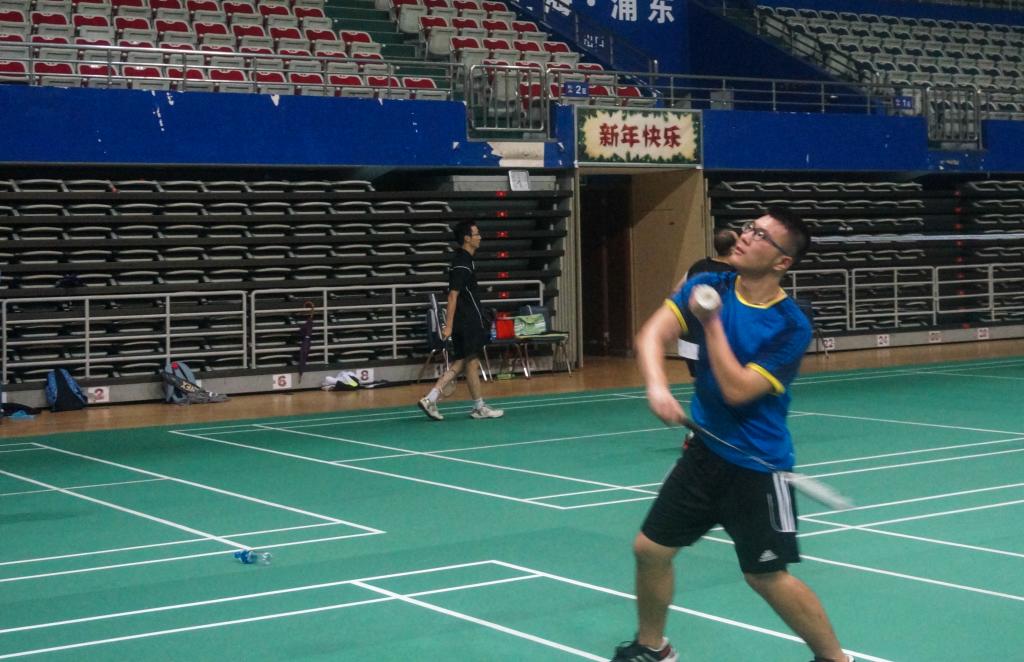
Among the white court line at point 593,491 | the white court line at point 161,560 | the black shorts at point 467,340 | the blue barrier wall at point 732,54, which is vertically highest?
the blue barrier wall at point 732,54

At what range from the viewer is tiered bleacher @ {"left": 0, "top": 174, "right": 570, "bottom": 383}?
18078 millimetres

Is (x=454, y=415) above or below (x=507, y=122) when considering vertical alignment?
below

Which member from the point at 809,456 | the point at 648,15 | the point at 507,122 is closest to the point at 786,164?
the point at 507,122

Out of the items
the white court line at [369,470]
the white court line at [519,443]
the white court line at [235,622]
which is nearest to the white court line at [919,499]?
the white court line at [369,470]

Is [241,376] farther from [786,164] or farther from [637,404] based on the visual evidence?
[786,164]

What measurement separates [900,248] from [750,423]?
73.2 feet

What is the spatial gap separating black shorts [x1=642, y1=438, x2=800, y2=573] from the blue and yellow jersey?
0.22ft

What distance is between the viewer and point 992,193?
2725cm

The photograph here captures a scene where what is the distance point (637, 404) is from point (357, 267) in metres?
5.27

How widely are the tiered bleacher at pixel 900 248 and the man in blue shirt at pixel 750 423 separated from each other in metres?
18.9

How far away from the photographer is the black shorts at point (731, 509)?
5.05 metres

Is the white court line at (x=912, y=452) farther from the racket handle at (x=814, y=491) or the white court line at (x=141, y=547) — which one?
the racket handle at (x=814, y=491)

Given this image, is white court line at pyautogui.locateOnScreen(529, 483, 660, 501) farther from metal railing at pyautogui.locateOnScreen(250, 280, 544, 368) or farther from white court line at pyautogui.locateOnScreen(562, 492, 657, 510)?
metal railing at pyautogui.locateOnScreen(250, 280, 544, 368)

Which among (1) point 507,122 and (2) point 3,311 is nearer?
(2) point 3,311
